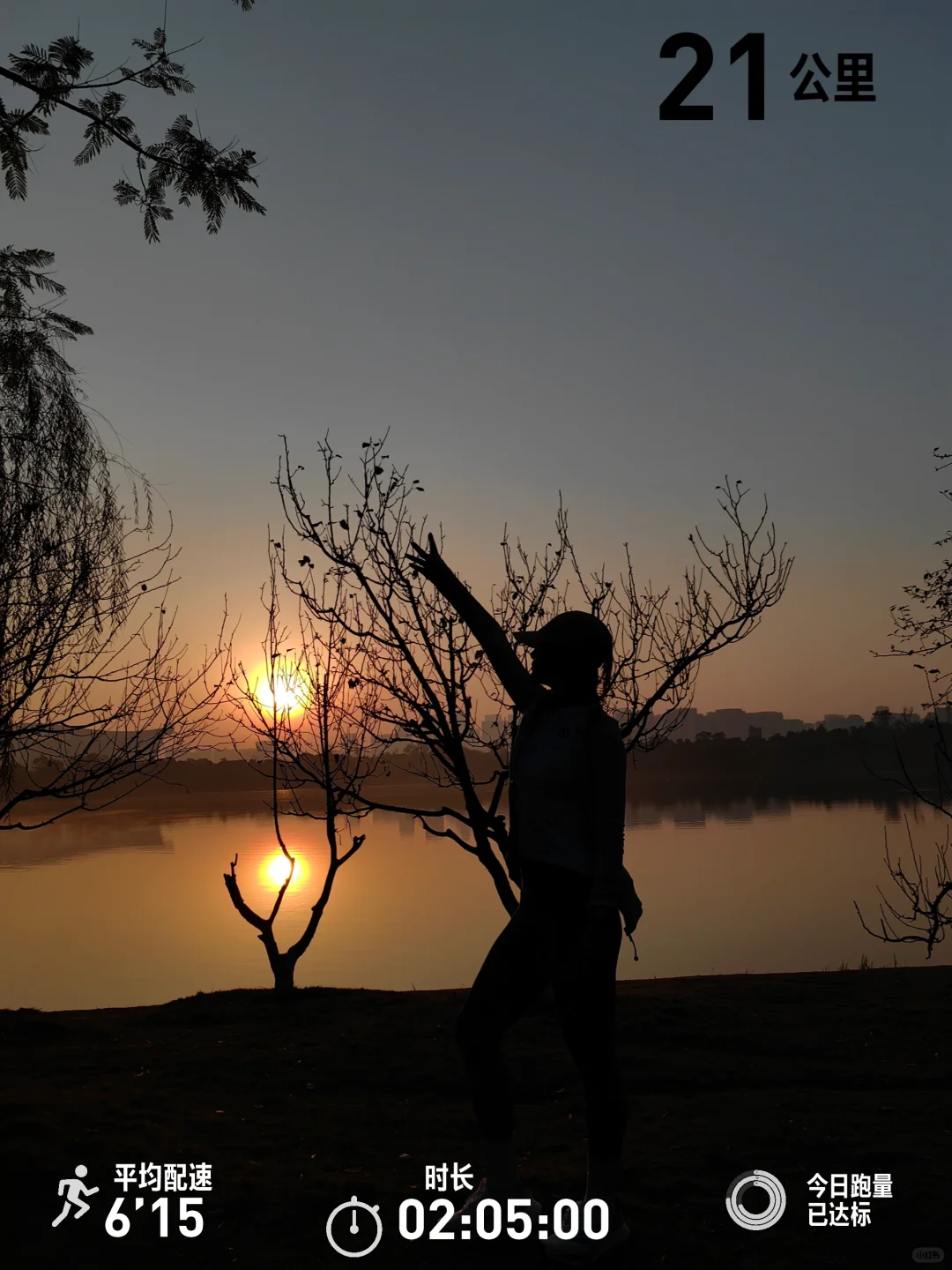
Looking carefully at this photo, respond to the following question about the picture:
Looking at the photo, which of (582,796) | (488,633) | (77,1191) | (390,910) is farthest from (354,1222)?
(390,910)

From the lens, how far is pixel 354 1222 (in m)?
3.43

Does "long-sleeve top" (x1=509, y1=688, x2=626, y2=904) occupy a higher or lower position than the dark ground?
higher

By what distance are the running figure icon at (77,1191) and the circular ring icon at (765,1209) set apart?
220 cm

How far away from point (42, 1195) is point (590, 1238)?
194cm

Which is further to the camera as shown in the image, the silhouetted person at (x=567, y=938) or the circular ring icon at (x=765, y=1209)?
the circular ring icon at (x=765, y=1209)

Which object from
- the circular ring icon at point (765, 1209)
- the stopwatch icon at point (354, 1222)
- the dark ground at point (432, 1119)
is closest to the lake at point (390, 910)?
the dark ground at point (432, 1119)

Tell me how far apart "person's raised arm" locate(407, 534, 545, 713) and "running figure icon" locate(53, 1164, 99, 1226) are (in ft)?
7.47

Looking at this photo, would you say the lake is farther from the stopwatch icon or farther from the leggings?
the leggings

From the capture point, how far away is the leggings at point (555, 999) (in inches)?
116

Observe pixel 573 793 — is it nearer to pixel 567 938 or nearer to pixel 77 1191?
pixel 567 938

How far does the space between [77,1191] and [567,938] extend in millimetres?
2083

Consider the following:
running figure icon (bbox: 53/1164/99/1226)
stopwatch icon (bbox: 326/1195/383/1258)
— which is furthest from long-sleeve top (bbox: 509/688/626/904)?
running figure icon (bbox: 53/1164/99/1226)

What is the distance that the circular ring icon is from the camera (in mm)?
3418

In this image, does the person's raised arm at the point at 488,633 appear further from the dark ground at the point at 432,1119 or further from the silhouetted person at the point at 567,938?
the dark ground at the point at 432,1119
